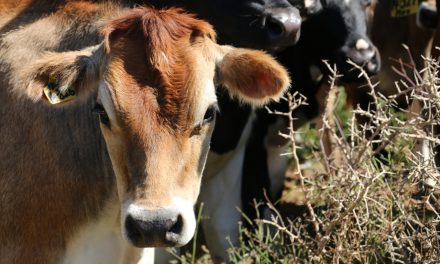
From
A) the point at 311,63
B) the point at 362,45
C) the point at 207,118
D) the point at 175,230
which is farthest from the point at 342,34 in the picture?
the point at 175,230

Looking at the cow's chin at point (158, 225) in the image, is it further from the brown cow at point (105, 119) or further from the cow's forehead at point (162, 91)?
the cow's forehead at point (162, 91)

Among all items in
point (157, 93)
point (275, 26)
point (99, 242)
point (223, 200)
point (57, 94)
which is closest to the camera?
point (157, 93)

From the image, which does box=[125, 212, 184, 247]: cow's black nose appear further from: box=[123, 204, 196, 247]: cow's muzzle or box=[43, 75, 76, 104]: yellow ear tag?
box=[43, 75, 76, 104]: yellow ear tag

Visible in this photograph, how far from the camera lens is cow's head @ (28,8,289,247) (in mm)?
4383

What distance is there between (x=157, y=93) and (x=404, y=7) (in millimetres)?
3820

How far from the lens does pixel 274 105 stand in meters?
7.02

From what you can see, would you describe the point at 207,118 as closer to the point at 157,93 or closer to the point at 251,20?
the point at 157,93

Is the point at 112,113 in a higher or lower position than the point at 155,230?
higher

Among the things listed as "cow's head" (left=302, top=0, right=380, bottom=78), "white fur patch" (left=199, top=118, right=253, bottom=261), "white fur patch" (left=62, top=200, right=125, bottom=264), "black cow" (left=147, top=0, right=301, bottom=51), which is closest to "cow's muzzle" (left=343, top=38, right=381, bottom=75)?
"cow's head" (left=302, top=0, right=380, bottom=78)

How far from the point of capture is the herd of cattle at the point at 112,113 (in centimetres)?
449

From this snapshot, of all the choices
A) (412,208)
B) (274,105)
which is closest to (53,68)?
(412,208)

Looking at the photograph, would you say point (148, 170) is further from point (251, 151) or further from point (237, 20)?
point (251, 151)

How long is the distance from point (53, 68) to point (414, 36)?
4221 mm

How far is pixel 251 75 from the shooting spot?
4.93m
